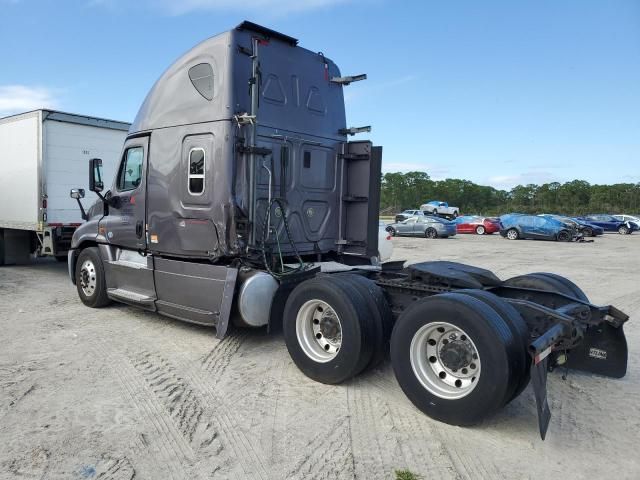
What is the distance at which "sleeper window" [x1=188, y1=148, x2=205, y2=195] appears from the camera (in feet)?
19.5

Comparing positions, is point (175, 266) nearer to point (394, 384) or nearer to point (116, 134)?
point (394, 384)

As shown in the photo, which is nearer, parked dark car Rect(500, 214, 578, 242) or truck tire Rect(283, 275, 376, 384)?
truck tire Rect(283, 275, 376, 384)

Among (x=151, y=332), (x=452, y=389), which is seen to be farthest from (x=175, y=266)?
(x=452, y=389)

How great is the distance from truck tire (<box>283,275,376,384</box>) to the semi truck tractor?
0.05ft

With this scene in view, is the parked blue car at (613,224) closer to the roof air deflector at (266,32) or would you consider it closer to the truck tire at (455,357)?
the roof air deflector at (266,32)

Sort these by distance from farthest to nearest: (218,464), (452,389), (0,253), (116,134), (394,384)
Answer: (0,253)
(116,134)
(394,384)
(452,389)
(218,464)

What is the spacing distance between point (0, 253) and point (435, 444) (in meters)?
12.2

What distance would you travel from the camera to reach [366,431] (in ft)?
12.3

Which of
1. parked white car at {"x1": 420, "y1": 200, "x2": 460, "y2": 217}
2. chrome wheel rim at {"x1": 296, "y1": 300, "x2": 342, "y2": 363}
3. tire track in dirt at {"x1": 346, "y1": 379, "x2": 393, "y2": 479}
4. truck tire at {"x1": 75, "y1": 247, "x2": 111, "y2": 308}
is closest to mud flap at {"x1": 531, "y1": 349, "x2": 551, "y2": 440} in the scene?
tire track in dirt at {"x1": 346, "y1": 379, "x2": 393, "y2": 479}

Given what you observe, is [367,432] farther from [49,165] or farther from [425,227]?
[425,227]

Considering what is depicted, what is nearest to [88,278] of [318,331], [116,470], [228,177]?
[228,177]

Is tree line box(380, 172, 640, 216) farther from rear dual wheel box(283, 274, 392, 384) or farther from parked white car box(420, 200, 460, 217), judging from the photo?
rear dual wheel box(283, 274, 392, 384)

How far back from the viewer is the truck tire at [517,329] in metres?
Answer: 3.56

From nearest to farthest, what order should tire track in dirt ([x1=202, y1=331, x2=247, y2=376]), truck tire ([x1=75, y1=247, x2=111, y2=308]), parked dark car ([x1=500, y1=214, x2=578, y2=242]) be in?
tire track in dirt ([x1=202, y1=331, x2=247, y2=376])
truck tire ([x1=75, y1=247, x2=111, y2=308])
parked dark car ([x1=500, y1=214, x2=578, y2=242])
